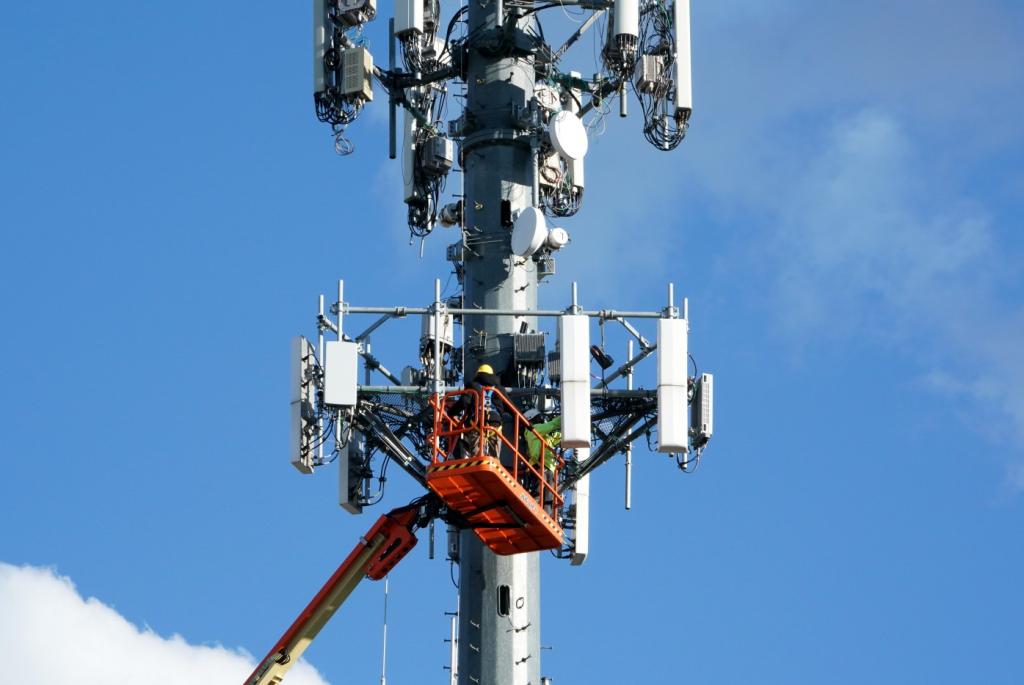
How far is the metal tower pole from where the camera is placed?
69.6 meters

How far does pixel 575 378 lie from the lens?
66.7 meters

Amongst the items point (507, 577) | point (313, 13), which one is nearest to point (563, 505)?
point (507, 577)

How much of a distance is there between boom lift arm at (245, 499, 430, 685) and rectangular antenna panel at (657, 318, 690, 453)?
254 inches

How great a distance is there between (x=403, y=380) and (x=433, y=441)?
4.95 meters

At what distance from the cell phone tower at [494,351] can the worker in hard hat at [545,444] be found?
41mm

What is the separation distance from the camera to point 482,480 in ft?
212

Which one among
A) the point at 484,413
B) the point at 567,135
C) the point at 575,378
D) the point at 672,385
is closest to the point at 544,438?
the point at 575,378

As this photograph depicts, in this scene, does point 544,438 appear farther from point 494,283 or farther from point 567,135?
point 567,135

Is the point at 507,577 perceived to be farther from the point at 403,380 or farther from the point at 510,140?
the point at 510,140

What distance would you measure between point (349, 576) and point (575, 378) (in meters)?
7.55

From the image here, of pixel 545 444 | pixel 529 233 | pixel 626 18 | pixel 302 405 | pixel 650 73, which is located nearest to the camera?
pixel 545 444

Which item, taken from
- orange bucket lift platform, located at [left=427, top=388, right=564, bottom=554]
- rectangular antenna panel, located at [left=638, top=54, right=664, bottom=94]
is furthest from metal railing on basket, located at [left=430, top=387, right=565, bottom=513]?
rectangular antenna panel, located at [left=638, top=54, right=664, bottom=94]

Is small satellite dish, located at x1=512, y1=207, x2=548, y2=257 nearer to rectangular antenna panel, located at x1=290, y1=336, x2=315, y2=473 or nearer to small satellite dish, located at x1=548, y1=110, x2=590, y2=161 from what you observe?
small satellite dish, located at x1=548, y1=110, x2=590, y2=161

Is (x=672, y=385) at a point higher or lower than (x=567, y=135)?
lower
